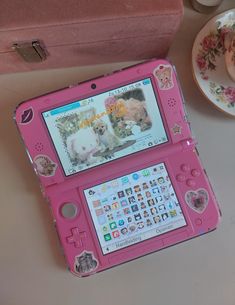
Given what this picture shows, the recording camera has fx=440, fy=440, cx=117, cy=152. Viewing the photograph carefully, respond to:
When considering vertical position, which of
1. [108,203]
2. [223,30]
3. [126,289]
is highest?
[223,30]

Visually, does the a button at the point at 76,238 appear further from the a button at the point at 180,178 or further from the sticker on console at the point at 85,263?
the a button at the point at 180,178

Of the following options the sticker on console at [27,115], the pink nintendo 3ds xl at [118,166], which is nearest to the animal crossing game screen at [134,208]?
the pink nintendo 3ds xl at [118,166]

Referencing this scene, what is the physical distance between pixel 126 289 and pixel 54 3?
0.37m

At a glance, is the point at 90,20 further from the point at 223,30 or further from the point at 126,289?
the point at 126,289

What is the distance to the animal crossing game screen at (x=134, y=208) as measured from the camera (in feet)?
1.83

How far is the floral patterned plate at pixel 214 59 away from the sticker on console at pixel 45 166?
8.9 inches

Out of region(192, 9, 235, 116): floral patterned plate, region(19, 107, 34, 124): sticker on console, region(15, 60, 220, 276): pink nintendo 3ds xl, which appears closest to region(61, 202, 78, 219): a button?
region(15, 60, 220, 276): pink nintendo 3ds xl

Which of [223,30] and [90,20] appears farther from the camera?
[223,30]

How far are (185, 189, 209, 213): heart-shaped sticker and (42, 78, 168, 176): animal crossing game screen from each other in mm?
78

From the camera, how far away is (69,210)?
564 millimetres

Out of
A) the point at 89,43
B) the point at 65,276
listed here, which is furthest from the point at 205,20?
the point at 65,276

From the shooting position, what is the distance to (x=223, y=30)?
0.61 metres

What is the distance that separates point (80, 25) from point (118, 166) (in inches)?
7.1

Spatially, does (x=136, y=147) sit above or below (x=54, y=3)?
below
